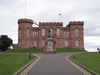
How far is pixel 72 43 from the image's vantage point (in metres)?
→ 78.9

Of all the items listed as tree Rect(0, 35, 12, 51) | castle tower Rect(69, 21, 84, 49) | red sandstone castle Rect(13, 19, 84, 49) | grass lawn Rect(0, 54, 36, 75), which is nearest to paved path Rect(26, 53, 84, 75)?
grass lawn Rect(0, 54, 36, 75)

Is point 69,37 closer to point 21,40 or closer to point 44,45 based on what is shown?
point 44,45

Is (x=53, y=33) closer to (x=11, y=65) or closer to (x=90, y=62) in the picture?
(x=90, y=62)

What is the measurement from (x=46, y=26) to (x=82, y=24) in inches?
529

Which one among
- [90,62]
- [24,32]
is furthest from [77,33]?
[90,62]

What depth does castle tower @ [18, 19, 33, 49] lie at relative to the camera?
77.5m

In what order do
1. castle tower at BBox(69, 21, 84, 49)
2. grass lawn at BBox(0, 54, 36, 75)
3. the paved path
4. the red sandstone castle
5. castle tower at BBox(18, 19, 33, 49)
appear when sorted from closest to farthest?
1. the paved path
2. grass lawn at BBox(0, 54, 36, 75)
3. castle tower at BBox(18, 19, 33, 49)
4. the red sandstone castle
5. castle tower at BBox(69, 21, 84, 49)

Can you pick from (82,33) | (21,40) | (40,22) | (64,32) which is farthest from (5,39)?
(82,33)

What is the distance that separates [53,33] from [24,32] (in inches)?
424

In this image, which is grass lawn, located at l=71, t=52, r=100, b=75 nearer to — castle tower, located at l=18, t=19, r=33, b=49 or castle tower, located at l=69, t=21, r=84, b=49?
castle tower, located at l=69, t=21, r=84, b=49

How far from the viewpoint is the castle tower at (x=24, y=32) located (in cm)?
7750

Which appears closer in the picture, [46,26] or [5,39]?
[46,26]

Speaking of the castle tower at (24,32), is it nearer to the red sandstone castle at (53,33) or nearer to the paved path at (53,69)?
the red sandstone castle at (53,33)

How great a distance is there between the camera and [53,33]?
78812 millimetres
